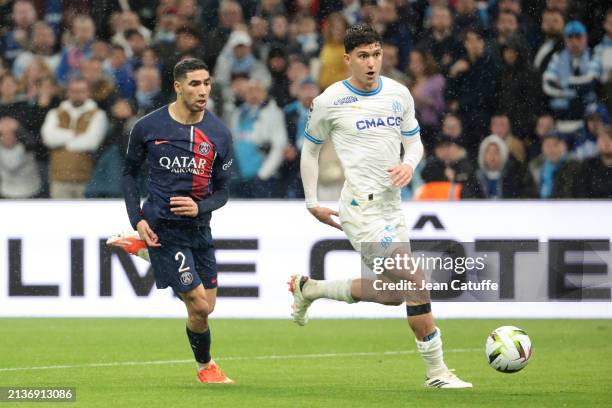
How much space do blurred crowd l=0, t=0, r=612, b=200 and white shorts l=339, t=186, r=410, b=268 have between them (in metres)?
5.67

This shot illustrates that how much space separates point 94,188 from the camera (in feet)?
46.9

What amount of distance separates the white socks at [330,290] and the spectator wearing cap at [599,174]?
5.74 m

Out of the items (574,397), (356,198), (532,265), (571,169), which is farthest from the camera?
(571,169)

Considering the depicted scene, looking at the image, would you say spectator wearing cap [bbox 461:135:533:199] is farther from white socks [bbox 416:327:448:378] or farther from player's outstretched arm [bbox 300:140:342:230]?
white socks [bbox 416:327:448:378]

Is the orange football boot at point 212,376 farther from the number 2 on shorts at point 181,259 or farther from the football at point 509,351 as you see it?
the football at point 509,351

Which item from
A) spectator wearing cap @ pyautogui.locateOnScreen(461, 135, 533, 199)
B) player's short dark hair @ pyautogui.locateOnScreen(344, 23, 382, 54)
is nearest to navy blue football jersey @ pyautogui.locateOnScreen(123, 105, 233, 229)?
player's short dark hair @ pyautogui.locateOnScreen(344, 23, 382, 54)

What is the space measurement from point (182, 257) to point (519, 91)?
7.22 m

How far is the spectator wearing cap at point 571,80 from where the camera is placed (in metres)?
14.6

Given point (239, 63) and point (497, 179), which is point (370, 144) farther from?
point (239, 63)

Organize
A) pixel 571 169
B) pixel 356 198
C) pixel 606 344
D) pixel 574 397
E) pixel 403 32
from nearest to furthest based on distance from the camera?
1. pixel 574 397
2. pixel 356 198
3. pixel 606 344
4. pixel 571 169
5. pixel 403 32

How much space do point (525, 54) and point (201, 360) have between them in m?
7.48

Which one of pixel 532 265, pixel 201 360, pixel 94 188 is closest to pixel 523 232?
pixel 532 265

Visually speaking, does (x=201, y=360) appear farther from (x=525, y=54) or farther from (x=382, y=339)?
(x=525, y=54)

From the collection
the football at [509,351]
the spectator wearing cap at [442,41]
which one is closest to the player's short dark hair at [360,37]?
the football at [509,351]
